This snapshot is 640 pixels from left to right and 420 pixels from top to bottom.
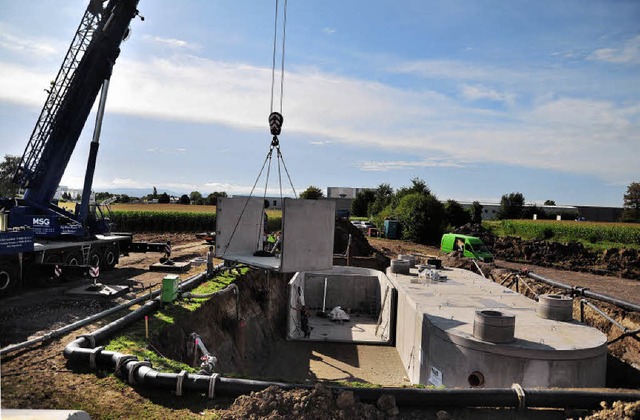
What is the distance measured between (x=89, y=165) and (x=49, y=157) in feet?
5.47

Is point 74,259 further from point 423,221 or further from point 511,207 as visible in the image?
point 511,207

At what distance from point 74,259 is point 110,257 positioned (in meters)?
2.64

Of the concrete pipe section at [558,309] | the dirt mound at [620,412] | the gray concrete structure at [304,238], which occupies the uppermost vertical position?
the gray concrete structure at [304,238]

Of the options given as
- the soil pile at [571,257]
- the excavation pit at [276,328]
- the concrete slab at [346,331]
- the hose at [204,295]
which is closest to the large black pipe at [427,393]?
the excavation pit at [276,328]

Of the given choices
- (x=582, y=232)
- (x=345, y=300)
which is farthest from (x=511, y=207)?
(x=345, y=300)

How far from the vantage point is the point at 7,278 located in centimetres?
1406

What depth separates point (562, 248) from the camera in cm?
3781

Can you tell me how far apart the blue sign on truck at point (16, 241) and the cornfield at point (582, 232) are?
150 feet

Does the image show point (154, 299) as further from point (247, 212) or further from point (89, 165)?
point (89, 165)

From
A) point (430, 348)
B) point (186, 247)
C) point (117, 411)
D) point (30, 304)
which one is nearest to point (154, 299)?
point (30, 304)

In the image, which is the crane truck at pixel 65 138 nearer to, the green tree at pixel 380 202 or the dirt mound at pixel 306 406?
the dirt mound at pixel 306 406

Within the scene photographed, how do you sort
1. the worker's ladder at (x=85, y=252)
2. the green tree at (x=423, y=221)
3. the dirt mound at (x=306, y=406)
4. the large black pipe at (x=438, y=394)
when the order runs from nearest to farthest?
the dirt mound at (x=306, y=406)
the large black pipe at (x=438, y=394)
the worker's ladder at (x=85, y=252)
the green tree at (x=423, y=221)

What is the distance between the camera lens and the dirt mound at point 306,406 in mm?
6723

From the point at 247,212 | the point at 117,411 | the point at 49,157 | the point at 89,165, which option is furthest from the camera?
the point at 89,165
